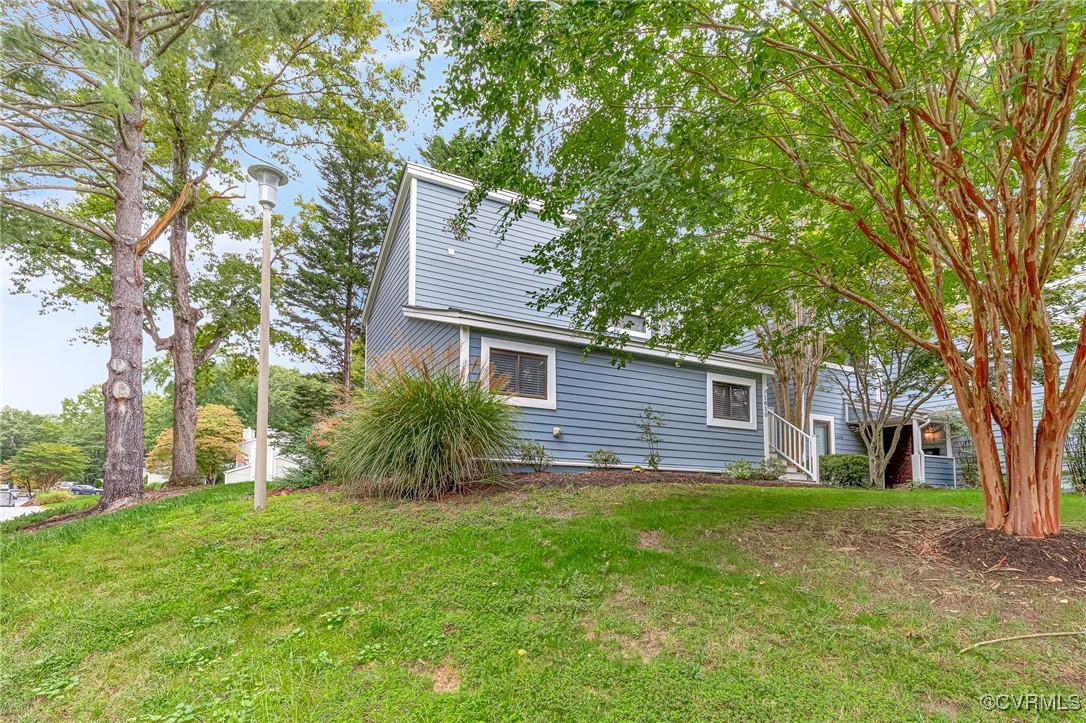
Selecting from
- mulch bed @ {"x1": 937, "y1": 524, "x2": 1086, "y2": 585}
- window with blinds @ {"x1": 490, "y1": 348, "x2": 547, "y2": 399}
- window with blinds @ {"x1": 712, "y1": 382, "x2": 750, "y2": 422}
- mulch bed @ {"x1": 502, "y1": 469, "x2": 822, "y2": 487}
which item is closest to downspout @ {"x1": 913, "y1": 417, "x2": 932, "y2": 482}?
window with blinds @ {"x1": 712, "y1": 382, "x2": 750, "y2": 422}

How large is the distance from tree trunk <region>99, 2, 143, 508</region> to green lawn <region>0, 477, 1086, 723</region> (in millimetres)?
3153

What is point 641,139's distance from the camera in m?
4.99

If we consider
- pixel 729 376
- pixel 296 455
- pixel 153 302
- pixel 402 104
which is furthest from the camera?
pixel 153 302

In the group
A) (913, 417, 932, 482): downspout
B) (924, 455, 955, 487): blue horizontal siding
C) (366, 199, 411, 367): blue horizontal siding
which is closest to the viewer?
(366, 199, 411, 367): blue horizontal siding

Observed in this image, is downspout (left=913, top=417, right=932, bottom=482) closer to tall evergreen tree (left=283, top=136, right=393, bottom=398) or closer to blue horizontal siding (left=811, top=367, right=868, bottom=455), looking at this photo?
blue horizontal siding (left=811, top=367, right=868, bottom=455)

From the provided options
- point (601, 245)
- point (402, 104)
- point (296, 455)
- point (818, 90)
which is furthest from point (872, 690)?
point (402, 104)

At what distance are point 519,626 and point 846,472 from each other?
1174cm

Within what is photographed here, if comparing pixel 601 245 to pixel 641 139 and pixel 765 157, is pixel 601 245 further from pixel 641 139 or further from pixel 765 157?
pixel 765 157

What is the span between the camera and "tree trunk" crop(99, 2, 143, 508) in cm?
766

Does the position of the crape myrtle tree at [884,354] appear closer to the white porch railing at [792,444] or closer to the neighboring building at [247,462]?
the white porch railing at [792,444]

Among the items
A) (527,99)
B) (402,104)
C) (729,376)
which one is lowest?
(729,376)

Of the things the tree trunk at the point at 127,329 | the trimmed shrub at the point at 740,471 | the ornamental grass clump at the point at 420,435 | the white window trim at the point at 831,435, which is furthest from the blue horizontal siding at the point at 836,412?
the tree trunk at the point at 127,329

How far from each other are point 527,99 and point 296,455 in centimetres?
679

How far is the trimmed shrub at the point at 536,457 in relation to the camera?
7.68 metres
